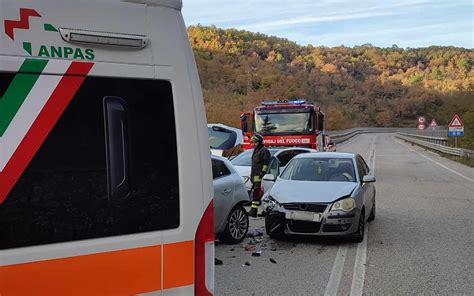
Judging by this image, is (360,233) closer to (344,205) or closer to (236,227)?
(344,205)

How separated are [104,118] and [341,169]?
7.75 metres

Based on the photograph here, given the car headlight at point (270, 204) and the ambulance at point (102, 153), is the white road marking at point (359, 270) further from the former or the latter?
the ambulance at point (102, 153)

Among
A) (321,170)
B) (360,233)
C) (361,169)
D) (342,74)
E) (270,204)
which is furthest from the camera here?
(342,74)

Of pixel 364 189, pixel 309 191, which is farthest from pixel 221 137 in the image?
pixel 309 191

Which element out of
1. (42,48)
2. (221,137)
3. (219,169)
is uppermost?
(42,48)

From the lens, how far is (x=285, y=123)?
19.9 metres

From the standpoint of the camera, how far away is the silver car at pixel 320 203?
27.1 feet

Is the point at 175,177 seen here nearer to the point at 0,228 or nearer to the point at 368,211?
the point at 0,228

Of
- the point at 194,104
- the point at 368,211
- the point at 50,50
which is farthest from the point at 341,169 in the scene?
the point at 50,50

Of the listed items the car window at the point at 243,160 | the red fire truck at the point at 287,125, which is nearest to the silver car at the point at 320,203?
the car window at the point at 243,160

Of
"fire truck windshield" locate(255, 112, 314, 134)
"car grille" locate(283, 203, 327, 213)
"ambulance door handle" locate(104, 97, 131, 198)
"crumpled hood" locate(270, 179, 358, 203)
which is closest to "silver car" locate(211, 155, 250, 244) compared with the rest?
"crumpled hood" locate(270, 179, 358, 203)

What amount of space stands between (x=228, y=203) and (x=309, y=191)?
140cm

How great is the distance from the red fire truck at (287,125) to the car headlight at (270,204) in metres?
10.5

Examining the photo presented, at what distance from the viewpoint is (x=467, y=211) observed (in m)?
11.9
